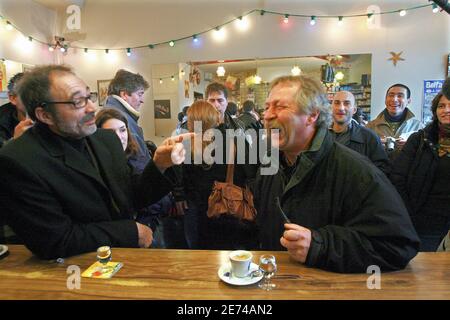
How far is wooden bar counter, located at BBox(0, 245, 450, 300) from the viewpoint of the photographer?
3.25 feet

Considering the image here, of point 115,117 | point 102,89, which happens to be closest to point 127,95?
point 115,117

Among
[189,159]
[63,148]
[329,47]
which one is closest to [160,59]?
[329,47]

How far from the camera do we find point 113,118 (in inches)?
87.6

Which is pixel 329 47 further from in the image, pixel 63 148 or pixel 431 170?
pixel 63 148

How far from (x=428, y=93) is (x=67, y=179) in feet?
15.5

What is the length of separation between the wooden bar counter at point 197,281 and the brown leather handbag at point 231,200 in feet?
2.51

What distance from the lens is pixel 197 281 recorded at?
1.08 m

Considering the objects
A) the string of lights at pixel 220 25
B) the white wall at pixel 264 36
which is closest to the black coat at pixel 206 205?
the white wall at pixel 264 36

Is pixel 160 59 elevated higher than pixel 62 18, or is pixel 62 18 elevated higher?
pixel 62 18

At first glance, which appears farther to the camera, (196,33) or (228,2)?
(196,33)

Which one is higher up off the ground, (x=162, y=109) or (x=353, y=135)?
(x=162, y=109)

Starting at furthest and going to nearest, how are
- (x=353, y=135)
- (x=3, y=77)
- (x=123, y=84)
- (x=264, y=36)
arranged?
1. (x=264, y=36)
2. (x=3, y=77)
3. (x=123, y=84)
4. (x=353, y=135)

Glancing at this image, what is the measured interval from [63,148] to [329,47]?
421 cm

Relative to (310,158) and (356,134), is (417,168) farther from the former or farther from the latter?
(310,158)
